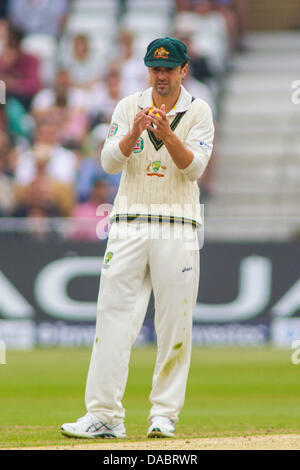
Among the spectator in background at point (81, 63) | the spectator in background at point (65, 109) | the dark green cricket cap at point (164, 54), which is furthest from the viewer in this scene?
the spectator in background at point (81, 63)

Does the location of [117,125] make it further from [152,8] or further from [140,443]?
[152,8]

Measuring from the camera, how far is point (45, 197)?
16141 millimetres

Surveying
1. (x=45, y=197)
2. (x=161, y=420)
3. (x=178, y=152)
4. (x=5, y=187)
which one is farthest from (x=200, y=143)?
(x=5, y=187)

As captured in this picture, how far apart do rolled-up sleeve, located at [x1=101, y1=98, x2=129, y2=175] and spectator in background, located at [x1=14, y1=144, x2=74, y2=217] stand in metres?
9.50

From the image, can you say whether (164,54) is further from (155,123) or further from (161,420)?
(161,420)

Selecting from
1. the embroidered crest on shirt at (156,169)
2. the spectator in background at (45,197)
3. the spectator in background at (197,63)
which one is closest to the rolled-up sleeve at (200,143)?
the embroidered crest on shirt at (156,169)

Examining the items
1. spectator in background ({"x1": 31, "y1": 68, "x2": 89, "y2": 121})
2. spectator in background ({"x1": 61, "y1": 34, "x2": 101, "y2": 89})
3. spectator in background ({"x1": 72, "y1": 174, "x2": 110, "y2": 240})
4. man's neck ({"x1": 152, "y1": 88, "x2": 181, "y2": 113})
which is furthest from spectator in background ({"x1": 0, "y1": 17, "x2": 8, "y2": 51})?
man's neck ({"x1": 152, "y1": 88, "x2": 181, "y2": 113})

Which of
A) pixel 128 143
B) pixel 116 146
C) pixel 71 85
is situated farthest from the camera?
pixel 71 85

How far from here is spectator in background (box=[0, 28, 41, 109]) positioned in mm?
18953

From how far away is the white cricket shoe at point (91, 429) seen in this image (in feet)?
20.7

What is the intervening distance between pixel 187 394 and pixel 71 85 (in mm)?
9973

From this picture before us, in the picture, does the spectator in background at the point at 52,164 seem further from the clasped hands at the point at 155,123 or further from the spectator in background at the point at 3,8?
the clasped hands at the point at 155,123

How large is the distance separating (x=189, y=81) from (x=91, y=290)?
4.90 metres

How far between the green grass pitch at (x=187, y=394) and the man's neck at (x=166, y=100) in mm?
2106
